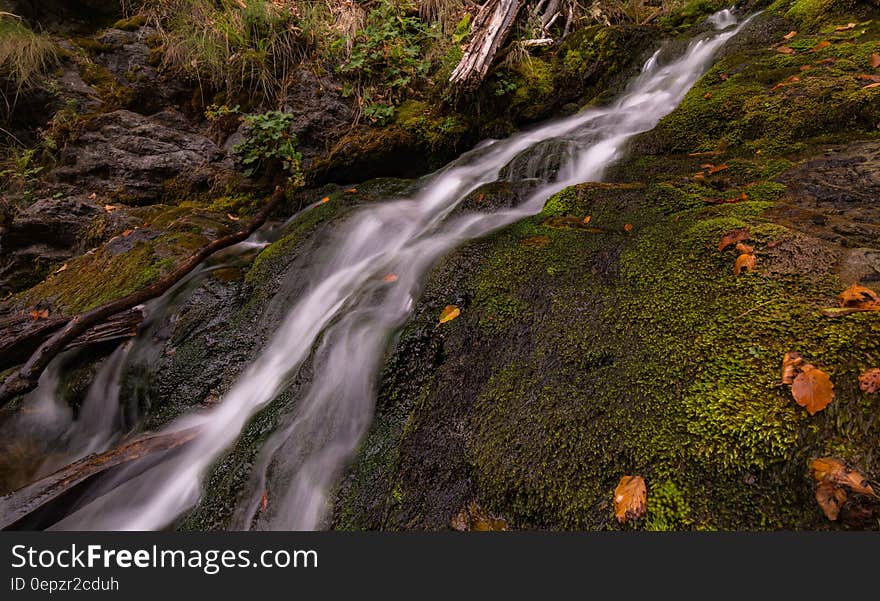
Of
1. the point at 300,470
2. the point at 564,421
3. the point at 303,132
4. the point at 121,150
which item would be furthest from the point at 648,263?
the point at 121,150

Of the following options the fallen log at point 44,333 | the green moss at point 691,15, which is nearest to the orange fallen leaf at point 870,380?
the fallen log at point 44,333

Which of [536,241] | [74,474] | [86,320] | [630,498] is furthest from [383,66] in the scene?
[630,498]

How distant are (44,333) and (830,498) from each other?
4.76 metres

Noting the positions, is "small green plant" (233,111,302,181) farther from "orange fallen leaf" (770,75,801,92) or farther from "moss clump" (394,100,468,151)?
"orange fallen leaf" (770,75,801,92)

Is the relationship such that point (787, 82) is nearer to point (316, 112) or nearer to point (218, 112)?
point (316, 112)

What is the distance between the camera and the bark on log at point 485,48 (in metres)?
5.06

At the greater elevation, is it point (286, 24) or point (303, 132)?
point (286, 24)

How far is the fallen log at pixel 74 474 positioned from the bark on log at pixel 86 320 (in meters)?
0.92

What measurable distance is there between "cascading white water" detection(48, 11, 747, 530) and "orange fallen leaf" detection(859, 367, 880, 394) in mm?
1934

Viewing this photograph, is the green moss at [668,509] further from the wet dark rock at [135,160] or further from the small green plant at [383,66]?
the wet dark rock at [135,160]

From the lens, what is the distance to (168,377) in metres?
3.04

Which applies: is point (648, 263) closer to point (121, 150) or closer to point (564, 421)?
point (564, 421)

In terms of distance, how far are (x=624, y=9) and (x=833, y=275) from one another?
23.6ft

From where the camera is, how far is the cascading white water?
2115 mm
